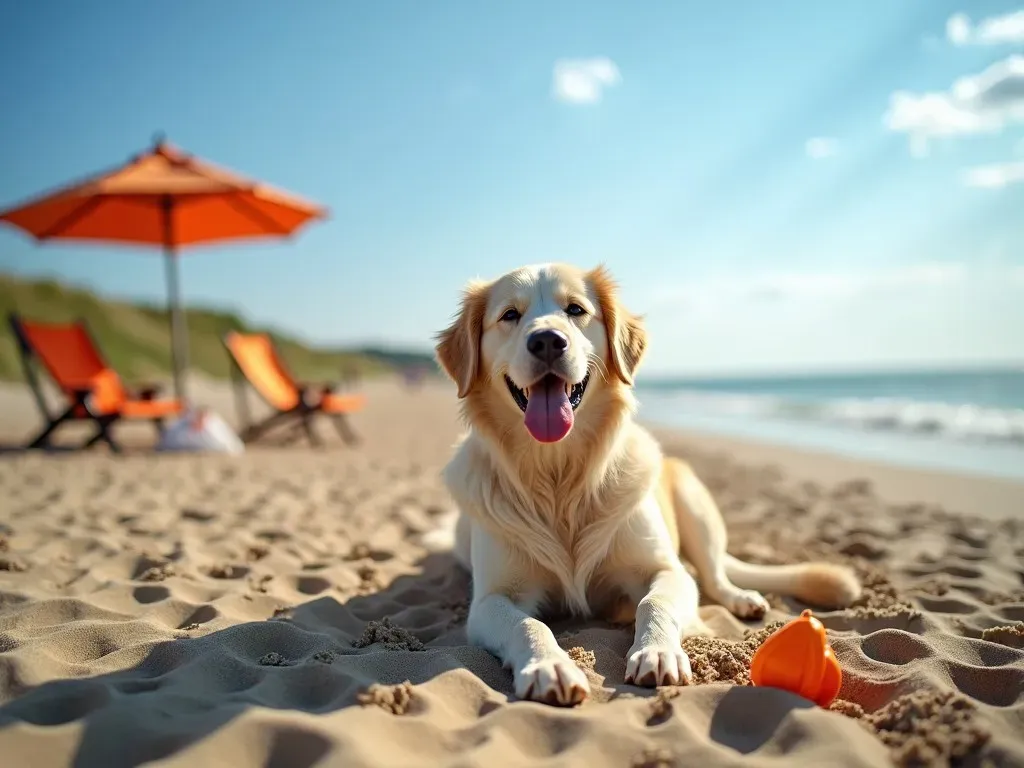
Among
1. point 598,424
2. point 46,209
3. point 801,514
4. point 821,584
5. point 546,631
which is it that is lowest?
point 801,514

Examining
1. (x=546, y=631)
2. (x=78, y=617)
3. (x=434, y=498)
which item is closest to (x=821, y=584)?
(x=546, y=631)

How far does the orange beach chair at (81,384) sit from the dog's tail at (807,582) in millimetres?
7647

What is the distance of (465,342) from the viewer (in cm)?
310

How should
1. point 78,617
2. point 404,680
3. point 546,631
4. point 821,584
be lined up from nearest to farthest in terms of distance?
point 404,680
point 546,631
point 78,617
point 821,584

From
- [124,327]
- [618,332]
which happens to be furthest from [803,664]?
[124,327]

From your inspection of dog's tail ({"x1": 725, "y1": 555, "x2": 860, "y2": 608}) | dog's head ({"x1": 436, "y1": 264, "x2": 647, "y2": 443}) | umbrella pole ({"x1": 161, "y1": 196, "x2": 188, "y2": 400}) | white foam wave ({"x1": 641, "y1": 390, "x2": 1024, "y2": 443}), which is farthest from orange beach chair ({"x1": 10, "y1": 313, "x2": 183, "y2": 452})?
white foam wave ({"x1": 641, "y1": 390, "x2": 1024, "y2": 443})

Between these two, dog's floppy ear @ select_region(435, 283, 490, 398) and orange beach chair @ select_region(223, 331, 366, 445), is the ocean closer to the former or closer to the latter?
dog's floppy ear @ select_region(435, 283, 490, 398)

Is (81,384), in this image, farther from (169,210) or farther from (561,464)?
(561,464)

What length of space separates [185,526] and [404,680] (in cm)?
300

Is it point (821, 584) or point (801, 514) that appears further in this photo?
point (801, 514)

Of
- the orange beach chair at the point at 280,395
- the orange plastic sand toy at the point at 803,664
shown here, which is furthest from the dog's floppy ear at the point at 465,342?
the orange beach chair at the point at 280,395

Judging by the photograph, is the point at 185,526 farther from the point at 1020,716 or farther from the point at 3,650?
the point at 1020,716

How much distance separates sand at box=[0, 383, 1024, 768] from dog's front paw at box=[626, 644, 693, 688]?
5 cm

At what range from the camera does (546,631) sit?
2.28 metres
